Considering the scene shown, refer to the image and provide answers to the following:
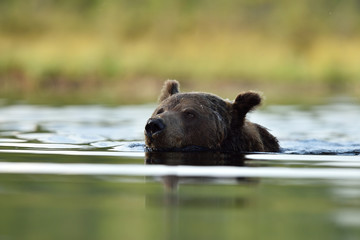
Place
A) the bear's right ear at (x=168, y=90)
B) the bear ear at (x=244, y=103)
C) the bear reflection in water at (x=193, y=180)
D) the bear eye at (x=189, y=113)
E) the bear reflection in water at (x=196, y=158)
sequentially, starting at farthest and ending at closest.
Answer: the bear's right ear at (x=168, y=90), the bear ear at (x=244, y=103), the bear eye at (x=189, y=113), the bear reflection in water at (x=196, y=158), the bear reflection in water at (x=193, y=180)

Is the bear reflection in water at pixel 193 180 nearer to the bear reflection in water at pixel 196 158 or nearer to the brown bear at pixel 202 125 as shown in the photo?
the bear reflection in water at pixel 196 158

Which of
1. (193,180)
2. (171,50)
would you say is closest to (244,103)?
(193,180)

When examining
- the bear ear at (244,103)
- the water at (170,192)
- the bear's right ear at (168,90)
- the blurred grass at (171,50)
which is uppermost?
the blurred grass at (171,50)

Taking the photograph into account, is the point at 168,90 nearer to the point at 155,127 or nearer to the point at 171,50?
the point at 155,127

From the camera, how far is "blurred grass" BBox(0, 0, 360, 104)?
29906 mm

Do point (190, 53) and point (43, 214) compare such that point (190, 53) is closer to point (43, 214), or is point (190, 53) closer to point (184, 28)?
point (184, 28)

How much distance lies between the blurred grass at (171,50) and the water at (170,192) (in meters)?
12.6

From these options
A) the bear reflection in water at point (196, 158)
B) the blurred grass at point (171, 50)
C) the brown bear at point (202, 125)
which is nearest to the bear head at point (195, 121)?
the brown bear at point (202, 125)

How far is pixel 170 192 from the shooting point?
5.11 metres

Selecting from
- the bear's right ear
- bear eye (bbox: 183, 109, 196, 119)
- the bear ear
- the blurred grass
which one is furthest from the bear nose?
the blurred grass

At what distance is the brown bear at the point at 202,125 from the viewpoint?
291 inches

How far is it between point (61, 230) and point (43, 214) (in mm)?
495

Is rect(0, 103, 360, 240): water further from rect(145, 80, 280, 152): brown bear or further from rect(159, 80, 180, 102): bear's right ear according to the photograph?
rect(159, 80, 180, 102): bear's right ear

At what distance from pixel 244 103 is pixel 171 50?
29733 mm
